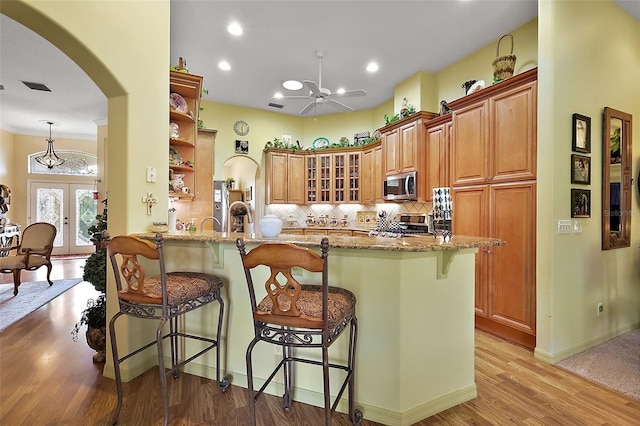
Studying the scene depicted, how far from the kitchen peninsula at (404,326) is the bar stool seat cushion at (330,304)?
6.0 inches

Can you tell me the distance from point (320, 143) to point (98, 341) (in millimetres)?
5238

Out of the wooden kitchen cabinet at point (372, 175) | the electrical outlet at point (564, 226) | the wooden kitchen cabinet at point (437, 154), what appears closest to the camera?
the electrical outlet at point (564, 226)

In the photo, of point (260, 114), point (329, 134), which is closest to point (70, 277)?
point (260, 114)

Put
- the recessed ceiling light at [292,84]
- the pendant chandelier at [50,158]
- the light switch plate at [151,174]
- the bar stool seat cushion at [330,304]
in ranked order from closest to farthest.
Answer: the bar stool seat cushion at [330,304]
the light switch plate at [151,174]
the recessed ceiling light at [292,84]
the pendant chandelier at [50,158]

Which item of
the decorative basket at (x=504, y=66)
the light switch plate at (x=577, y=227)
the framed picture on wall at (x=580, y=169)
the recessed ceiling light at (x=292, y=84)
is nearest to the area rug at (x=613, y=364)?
the light switch plate at (x=577, y=227)

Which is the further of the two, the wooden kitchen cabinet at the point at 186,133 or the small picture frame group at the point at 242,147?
the small picture frame group at the point at 242,147

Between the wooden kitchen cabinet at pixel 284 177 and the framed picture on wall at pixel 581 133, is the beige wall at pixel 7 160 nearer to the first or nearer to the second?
the wooden kitchen cabinet at pixel 284 177

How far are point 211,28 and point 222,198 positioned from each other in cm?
308

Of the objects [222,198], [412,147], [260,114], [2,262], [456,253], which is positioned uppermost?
[260,114]

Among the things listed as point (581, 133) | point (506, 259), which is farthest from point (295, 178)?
point (581, 133)

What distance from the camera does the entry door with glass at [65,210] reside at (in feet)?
25.7

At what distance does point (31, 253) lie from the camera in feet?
15.5

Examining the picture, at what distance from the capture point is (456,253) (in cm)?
192

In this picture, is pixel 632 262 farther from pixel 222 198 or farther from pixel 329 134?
pixel 222 198
